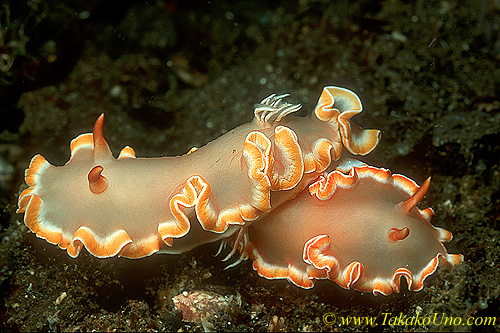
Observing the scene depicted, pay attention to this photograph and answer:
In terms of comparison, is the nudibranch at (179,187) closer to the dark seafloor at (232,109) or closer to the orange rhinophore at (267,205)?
the orange rhinophore at (267,205)

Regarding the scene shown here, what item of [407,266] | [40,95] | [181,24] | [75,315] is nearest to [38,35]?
[40,95]

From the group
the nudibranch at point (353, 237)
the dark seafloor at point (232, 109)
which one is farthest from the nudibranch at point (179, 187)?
the dark seafloor at point (232, 109)

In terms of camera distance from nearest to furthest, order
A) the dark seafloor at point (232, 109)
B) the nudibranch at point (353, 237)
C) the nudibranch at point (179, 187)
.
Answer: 1. the nudibranch at point (179, 187)
2. the nudibranch at point (353, 237)
3. the dark seafloor at point (232, 109)
